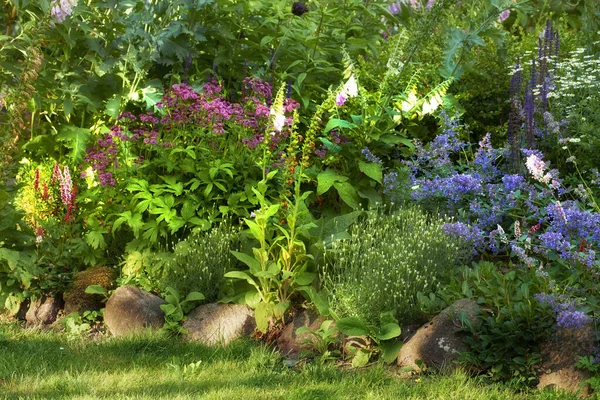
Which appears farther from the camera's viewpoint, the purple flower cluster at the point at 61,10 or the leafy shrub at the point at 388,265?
the purple flower cluster at the point at 61,10

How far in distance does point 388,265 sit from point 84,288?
2.09m

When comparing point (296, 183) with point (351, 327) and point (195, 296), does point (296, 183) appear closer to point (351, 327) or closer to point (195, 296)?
point (195, 296)

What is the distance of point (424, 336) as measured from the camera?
4352 millimetres

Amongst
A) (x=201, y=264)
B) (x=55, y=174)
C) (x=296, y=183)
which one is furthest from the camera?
(x=55, y=174)

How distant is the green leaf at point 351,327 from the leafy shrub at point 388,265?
0.33 feet

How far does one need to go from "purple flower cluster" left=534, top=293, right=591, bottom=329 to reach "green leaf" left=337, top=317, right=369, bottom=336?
924mm

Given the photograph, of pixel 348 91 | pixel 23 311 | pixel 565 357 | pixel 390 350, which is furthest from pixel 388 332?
pixel 23 311

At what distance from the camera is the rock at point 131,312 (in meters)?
5.04

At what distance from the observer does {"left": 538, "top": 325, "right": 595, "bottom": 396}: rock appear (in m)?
3.95

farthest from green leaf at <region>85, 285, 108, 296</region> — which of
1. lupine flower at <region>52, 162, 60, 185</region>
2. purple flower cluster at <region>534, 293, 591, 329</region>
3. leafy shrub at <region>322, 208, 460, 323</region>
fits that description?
purple flower cluster at <region>534, 293, 591, 329</region>

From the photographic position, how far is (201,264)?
5234mm

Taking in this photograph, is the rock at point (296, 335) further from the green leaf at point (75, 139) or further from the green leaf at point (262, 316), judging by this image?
the green leaf at point (75, 139)

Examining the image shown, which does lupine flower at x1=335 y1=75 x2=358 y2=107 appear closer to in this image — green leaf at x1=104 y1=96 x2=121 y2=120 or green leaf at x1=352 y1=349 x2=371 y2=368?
green leaf at x1=104 y1=96 x2=121 y2=120

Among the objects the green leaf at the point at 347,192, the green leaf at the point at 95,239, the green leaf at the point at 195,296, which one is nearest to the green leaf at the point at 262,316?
the green leaf at the point at 195,296
